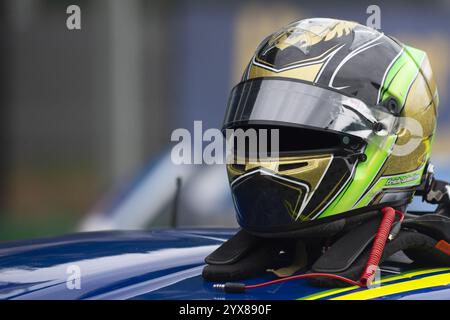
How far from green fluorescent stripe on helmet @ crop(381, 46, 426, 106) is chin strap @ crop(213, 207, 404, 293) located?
1.06ft

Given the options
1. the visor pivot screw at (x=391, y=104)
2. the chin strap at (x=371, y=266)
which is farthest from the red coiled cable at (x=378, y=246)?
the visor pivot screw at (x=391, y=104)

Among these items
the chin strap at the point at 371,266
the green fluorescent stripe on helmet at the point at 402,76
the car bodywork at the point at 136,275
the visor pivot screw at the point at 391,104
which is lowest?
the car bodywork at the point at 136,275

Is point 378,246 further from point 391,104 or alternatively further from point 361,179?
point 391,104

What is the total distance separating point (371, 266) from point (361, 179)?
259 millimetres

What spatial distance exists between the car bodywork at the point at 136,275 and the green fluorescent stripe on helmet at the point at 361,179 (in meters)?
0.22

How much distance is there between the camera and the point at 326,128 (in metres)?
2.29

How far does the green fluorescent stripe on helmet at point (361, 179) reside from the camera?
2307mm

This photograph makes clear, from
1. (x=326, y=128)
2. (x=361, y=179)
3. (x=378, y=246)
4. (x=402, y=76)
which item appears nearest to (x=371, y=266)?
(x=378, y=246)

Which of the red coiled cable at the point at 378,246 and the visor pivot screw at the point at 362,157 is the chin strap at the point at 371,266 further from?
the visor pivot screw at the point at 362,157

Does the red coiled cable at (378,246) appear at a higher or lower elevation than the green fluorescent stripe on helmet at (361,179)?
lower

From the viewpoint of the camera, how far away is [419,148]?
2.45 m
